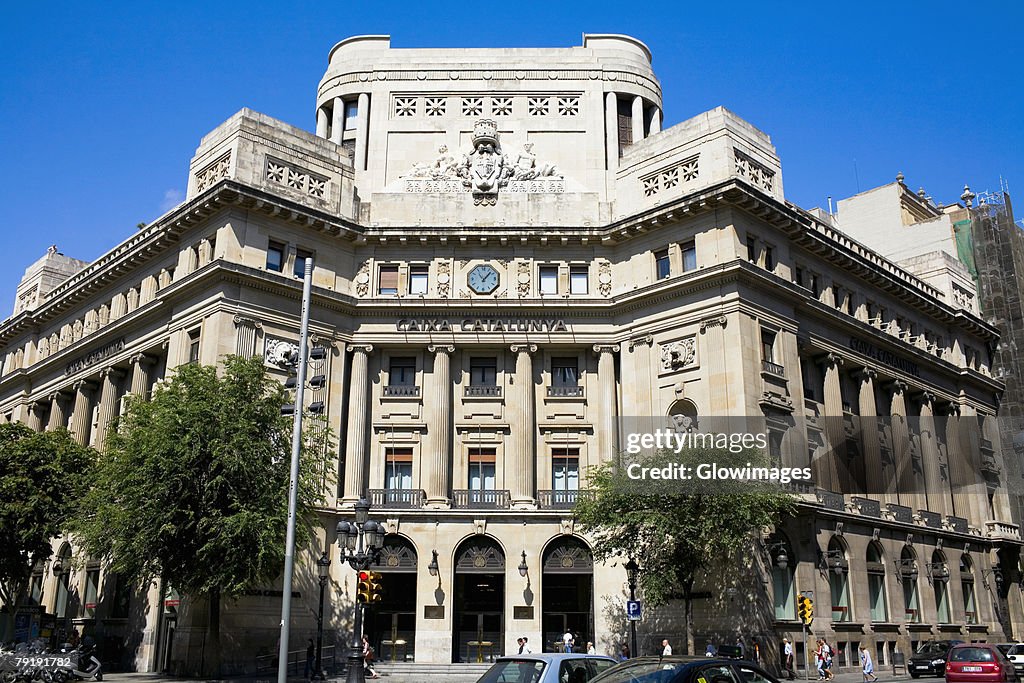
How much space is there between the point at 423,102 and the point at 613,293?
15742 millimetres

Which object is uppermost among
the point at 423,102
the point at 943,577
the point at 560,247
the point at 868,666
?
the point at 423,102

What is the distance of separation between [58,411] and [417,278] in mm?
26666

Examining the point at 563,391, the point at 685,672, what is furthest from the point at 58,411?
the point at 685,672

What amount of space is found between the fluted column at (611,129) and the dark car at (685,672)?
3953 centimetres

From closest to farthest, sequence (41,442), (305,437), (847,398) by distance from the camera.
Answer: (305,437) → (41,442) → (847,398)

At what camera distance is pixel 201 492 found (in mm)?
34875

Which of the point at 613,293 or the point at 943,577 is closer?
the point at 613,293

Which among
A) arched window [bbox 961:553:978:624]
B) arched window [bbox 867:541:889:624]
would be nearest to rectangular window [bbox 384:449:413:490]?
arched window [bbox 867:541:889:624]

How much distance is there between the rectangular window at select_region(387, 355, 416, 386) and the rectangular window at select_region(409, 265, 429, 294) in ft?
11.6

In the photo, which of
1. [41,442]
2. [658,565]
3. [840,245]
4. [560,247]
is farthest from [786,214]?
[41,442]

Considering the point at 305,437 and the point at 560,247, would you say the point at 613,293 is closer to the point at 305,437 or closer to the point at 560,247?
the point at 560,247

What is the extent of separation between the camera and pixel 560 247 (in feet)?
162

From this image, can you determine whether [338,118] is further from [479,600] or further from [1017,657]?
[1017,657]

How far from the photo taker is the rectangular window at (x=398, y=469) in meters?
47.0
